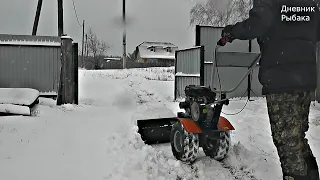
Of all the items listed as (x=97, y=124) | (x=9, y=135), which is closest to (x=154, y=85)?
(x=97, y=124)

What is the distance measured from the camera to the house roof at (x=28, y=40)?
30.4ft

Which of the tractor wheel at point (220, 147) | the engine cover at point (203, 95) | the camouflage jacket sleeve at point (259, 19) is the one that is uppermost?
the camouflage jacket sleeve at point (259, 19)

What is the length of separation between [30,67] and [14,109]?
3.77 meters

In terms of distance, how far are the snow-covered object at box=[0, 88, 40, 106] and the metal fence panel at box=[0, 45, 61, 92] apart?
7.75 feet

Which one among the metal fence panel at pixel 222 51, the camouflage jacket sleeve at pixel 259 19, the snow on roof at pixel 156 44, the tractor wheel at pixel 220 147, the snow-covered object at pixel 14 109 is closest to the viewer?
the camouflage jacket sleeve at pixel 259 19

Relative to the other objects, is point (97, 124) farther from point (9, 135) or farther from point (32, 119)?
point (9, 135)

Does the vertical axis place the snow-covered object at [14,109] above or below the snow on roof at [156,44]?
below

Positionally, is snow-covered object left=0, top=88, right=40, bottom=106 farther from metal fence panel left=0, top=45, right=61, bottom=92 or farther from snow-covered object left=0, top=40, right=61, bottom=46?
snow-covered object left=0, top=40, right=61, bottom=46

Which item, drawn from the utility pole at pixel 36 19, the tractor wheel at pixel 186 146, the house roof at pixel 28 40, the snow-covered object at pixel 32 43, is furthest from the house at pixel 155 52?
the tractor wheel at pixel 186 146

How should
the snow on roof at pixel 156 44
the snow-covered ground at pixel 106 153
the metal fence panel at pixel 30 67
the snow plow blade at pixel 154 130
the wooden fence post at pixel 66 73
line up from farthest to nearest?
the snow on roof at pixel 156 44 < the metal fence panel at pixel 30 67 < the wooden fence post at pixel 66 73 < the snow plow blade at pixel 154 130 < the snow-covered ground at pixel 106 153

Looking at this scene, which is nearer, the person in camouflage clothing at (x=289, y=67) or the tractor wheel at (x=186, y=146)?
the person in camouflage clothing at (x=289, y=67)

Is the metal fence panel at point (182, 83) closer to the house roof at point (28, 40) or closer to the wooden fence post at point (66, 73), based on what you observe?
the wooden fence post at point (66, 73)

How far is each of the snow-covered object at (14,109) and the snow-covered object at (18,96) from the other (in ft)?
0.87

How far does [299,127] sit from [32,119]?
4643 millimetres
